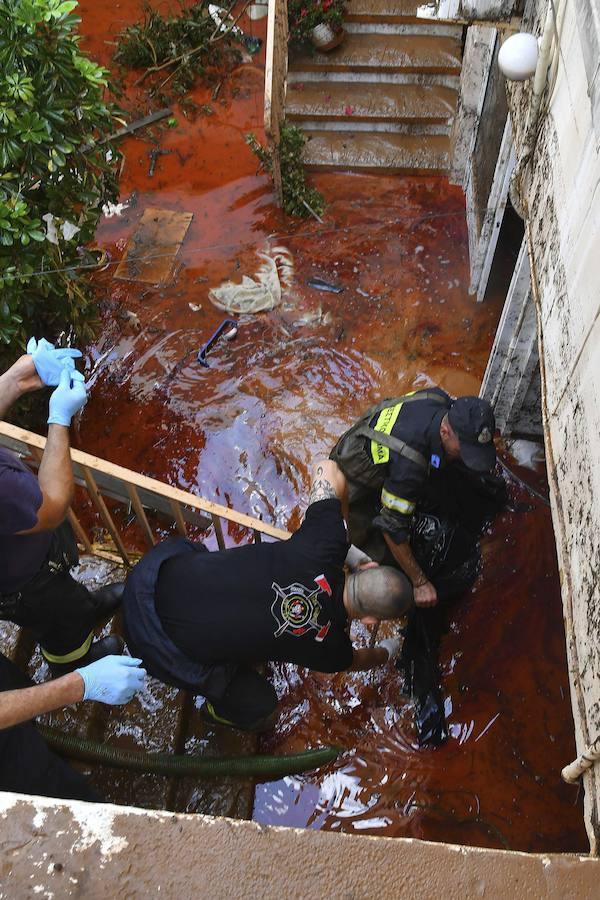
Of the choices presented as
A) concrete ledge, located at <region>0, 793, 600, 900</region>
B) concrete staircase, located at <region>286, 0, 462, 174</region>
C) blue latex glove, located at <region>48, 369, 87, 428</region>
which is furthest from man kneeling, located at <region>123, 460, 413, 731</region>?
concrete staircase, located at <region>286, 0, 462, 174</region>

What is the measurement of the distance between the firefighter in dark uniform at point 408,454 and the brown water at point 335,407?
3.14 ft

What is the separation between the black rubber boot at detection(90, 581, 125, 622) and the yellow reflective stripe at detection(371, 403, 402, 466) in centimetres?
194

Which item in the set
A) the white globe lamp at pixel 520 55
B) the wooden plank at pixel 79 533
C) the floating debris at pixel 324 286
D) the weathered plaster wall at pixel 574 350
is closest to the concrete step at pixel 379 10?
the floating debris at pixel 324 286

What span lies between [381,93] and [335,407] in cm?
472

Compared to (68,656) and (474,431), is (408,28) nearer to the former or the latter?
(474,431)

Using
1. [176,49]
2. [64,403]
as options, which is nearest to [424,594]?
[64,403]

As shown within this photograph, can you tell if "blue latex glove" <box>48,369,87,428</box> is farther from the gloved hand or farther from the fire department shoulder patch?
the gloved hand

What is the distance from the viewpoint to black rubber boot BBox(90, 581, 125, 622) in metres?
4.26

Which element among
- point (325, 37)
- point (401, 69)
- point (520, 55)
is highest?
point (520, 55)

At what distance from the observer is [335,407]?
20.5ft

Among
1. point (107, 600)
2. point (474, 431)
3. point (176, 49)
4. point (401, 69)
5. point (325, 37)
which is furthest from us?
point (176, 49)

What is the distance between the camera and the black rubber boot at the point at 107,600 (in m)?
4.26

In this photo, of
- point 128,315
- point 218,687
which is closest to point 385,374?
point 128,315

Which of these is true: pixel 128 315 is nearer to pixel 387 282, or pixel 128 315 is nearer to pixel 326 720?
pixel 387 282
